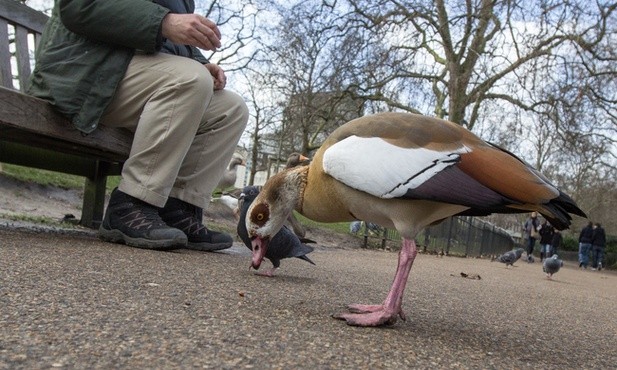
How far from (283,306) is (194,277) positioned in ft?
2.15

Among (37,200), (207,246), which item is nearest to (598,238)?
(37,200)

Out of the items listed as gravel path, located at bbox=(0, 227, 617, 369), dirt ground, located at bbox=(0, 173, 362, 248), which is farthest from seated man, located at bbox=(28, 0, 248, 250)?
dirt ground, located at bbox=(0, 173, 362, 248)

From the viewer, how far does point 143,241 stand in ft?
12.7

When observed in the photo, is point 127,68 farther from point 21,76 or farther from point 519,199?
point 519,199

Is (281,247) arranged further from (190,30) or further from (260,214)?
(190,30)

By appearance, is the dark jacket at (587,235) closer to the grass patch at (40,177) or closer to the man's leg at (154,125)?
the grass patch at (40,177)

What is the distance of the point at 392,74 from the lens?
1705 centimetres

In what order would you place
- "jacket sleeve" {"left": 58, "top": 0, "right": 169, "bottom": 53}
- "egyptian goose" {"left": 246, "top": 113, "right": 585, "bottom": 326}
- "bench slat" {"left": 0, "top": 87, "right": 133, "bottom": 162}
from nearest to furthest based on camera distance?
"egyptian goose" {"left": 246, "top": 113, "right": 585, "bottom": 326}, "bench slat" {"left": 0, "top": 87, "right": 133, "bottom": 162}, "jacket sleeve" {"left": 58, "top": 0, "right": 169, "bottom": 53}

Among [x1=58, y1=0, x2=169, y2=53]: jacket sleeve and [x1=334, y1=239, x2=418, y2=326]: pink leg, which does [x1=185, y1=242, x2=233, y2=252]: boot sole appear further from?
[x1=334, y1=239, x2=418, y2=326]: pink leg

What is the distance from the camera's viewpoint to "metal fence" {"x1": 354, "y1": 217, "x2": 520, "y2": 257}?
633 inches

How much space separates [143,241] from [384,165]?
2.08 m

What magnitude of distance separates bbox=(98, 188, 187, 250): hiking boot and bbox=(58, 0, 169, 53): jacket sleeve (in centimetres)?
102

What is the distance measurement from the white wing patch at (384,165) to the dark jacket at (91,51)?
175 centimetres

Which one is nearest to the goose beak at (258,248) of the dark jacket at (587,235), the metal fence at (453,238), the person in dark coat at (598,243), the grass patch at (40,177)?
the grass patch at (40,177)
